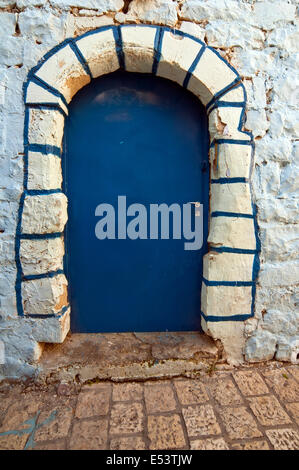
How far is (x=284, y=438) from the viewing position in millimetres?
1361

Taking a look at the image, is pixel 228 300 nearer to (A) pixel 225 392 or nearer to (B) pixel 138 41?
(A) pixel 225 392

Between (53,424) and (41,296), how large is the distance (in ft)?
2.48

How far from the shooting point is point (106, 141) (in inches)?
74.7

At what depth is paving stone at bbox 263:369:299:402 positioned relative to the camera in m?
1.64

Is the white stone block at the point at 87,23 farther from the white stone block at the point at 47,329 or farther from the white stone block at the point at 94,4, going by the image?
the white stone block at the point at 47,329

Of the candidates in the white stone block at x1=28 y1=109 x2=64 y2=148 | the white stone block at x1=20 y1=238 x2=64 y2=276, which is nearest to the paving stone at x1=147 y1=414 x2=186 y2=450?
the white stone block at x1=20 y1=238 x2=64 y2=276

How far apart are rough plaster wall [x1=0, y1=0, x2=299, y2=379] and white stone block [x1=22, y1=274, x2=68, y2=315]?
0.31ft

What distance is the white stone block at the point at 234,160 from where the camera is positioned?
1.76 m

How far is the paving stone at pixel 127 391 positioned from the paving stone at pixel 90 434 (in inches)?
7.0

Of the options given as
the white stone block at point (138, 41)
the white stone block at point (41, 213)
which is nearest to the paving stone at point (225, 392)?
the white stone block at point (41, 213)

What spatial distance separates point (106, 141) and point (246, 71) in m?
1.12

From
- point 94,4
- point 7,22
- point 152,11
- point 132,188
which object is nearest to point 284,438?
point 132,188

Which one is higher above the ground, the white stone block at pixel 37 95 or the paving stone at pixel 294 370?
the white stone block at pixel 37 95

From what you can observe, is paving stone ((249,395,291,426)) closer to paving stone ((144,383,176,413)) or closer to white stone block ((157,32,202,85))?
paving stone ((144,383,176,413))
